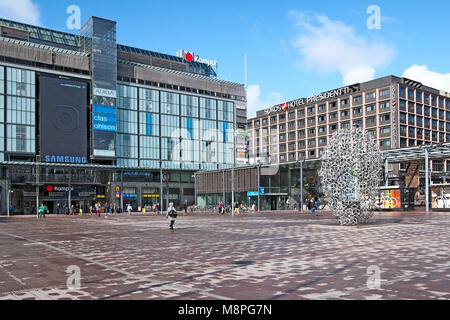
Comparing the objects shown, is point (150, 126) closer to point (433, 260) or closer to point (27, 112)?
point (27, 112)

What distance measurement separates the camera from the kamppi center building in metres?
70.8

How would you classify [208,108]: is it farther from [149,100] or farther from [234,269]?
[234,269]

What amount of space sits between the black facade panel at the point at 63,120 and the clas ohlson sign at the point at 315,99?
56.3 m

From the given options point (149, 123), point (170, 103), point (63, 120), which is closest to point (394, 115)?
point (170, 103)

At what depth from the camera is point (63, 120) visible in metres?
74.8

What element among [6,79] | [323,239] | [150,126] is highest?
[6,79]

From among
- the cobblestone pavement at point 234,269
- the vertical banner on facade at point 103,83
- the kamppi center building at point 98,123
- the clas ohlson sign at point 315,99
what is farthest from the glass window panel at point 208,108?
the cobblestone pavement at point 234,269

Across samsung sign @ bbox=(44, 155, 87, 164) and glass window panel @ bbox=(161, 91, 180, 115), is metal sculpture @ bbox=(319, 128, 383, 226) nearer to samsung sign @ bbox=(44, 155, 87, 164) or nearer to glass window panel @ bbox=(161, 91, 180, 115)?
samsung sign @ bbox=(44, 155, 87, 164)

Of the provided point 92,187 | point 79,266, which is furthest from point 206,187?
A: point 79,266

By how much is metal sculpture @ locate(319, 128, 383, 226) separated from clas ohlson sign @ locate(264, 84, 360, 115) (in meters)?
80.9

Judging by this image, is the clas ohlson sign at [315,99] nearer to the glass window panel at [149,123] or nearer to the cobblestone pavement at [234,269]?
the glass window panel at [149,123]

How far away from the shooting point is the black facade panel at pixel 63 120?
72.9 meters
